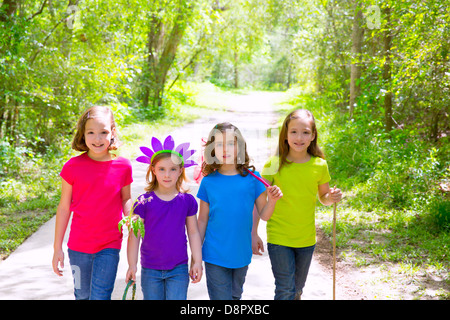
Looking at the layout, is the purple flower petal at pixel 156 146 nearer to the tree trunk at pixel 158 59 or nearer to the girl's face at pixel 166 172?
the girl's face at pixel 166 172

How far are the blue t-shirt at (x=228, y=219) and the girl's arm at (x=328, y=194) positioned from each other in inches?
22.4

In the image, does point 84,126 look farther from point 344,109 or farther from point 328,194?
point 344,109

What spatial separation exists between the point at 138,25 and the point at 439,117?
8986 millimetres

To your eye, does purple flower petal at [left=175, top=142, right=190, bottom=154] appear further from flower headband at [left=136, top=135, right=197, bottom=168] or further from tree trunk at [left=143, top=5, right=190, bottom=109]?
tree trunk at [left=143, top=5, right=190, bottom=109]

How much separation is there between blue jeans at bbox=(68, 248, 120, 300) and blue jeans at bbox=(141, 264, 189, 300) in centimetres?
26

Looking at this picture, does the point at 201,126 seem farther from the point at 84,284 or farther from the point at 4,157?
the point at 84,284

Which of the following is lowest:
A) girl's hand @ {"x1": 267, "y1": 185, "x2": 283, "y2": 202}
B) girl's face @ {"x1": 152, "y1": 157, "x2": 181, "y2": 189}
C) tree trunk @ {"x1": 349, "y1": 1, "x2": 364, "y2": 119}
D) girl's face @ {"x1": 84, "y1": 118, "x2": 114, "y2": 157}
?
girl's hand @ {"x1": 267, "y1": 185, "x2": 283, "y2": 202}

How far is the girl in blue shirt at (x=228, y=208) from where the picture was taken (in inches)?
120

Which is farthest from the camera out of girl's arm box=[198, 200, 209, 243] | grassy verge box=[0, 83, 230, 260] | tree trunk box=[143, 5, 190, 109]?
tree trunk box=[143, 5, 190, 109]

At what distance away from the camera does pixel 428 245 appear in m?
5.52

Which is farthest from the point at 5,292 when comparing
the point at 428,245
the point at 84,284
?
the point at 428,245

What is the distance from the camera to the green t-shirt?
334 centimetres

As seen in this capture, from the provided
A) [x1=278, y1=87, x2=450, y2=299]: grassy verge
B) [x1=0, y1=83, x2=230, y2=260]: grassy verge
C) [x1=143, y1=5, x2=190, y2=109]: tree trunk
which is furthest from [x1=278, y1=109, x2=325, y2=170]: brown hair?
[x1=143, y1=5, x2=190, y2=109]: tree trunk

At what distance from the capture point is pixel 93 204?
312cm
